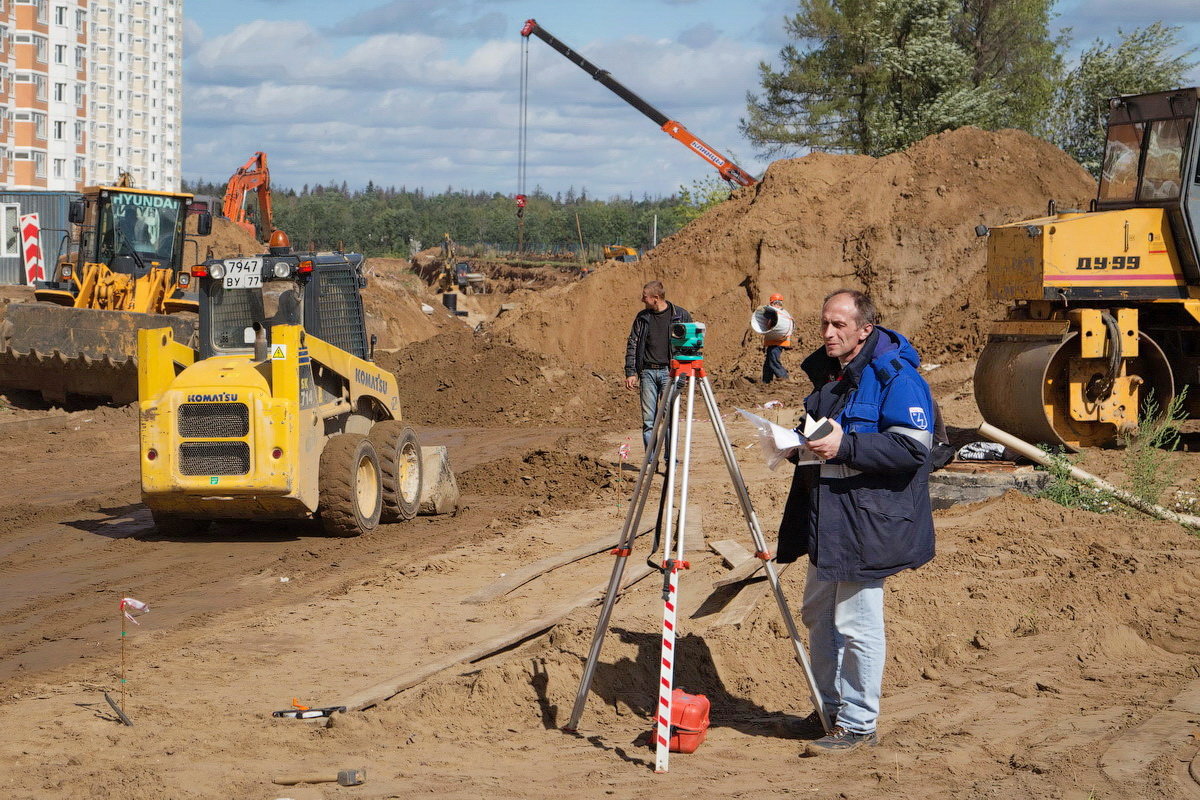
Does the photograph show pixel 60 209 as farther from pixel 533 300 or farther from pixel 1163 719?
pixel 1163 719

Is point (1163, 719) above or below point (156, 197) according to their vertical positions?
below

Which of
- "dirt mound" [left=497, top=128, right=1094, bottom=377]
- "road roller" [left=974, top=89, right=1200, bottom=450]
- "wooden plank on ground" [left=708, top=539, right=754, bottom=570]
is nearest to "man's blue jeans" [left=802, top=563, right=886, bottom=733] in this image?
"wooden plank on ground" [left=708, top=539, right=754, bottom=570]

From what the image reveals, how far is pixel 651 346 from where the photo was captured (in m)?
12.2

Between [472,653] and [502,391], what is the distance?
14.2 metres

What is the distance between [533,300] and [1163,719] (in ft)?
71.4

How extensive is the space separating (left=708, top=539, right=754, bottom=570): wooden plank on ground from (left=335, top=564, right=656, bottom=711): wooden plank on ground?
63 cm

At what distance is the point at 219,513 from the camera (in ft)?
34.0

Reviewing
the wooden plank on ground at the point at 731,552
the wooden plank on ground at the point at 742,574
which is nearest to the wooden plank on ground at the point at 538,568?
the wooden plank on ground at the point at 731,552

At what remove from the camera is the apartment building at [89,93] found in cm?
7638

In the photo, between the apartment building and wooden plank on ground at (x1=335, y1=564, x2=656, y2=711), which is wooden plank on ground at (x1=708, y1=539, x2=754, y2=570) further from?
the apartment building

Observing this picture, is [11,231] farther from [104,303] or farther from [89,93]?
[89,93]

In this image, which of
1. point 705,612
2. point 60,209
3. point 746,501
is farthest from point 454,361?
point 60,209

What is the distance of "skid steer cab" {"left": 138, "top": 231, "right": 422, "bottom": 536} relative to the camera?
9867 mm

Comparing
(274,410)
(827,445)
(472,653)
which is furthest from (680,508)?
(274,410)
